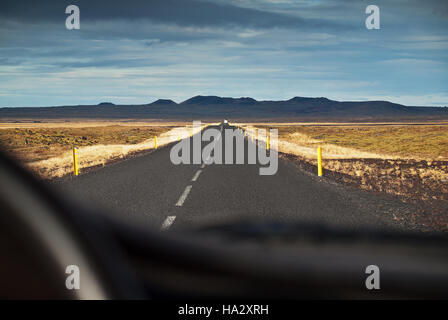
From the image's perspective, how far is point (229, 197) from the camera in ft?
34.3

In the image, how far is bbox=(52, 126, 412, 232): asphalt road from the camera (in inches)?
315

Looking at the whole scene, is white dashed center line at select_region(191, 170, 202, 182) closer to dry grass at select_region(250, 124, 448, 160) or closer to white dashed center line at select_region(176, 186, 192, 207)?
white dashed center line at select_region(176, 186, 192, 207)

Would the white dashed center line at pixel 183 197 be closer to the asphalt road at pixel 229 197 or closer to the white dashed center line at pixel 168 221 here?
the asphalt road at pixel 229 197

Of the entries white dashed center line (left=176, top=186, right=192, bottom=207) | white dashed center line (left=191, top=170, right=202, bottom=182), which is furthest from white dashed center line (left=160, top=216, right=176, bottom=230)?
white dashed center line (left=191, top=170, right=202, bottom=182)

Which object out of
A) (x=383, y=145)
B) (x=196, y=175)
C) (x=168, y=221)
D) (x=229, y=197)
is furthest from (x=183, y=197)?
(x=383, y=145)

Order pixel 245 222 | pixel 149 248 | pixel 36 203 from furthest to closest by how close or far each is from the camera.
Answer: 1. pixel 245 222
2. pixel 149 248
3. pixel 36 203

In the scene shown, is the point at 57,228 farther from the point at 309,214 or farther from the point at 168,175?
the point at 168,175

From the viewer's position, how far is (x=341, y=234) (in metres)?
2.46

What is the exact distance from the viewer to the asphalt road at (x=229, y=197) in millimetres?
8000

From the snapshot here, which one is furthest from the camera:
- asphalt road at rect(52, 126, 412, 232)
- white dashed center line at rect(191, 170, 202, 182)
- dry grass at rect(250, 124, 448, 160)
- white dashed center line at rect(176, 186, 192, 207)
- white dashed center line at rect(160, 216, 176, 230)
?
dry grass at rect(250, 124, 448, 160)

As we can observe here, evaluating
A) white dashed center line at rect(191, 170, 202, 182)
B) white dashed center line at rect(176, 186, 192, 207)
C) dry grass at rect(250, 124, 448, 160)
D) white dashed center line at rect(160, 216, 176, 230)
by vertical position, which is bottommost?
white dashed center line at rect(160, 216, 176, 230)

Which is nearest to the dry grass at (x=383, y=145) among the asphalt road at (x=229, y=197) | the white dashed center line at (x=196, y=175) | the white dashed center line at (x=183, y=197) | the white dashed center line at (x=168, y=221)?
the white dashed center line at (x=196, y=175)
